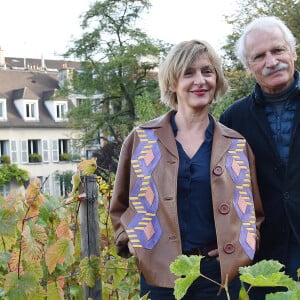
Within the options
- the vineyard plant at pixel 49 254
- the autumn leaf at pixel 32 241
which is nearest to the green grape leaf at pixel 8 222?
the vineyard plant at pixel 49 254

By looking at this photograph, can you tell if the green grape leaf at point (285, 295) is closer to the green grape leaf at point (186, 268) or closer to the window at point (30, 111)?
the green grape leaf at point (186, 268)

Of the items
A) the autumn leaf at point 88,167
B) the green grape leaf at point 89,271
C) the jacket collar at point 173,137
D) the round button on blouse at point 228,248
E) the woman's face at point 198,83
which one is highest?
the woman's face at point 198,83

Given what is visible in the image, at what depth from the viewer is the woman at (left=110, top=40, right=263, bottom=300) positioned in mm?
2396

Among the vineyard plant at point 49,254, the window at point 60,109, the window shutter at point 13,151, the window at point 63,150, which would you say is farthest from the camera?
the window at point 60,109

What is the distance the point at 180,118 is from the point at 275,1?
65.4 feet

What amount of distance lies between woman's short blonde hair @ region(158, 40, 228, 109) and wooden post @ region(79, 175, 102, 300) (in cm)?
56

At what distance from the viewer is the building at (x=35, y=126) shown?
4409cm

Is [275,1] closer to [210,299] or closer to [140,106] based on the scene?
[140,106]

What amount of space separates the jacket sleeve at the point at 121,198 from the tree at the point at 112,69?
3007 cm

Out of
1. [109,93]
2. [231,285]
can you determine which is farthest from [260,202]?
[109,93]

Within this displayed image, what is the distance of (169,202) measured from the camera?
239 cm

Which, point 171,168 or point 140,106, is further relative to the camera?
point 140,106

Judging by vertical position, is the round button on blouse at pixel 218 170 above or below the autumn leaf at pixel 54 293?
above

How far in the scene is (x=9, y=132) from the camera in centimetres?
4419
